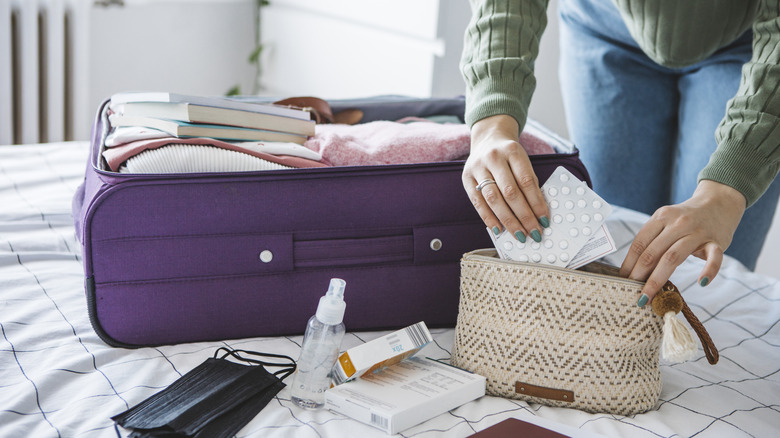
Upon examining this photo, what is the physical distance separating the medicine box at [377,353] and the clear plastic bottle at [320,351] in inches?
0.7

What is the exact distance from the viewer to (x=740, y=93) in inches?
36.2

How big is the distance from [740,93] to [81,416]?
35.1 inches

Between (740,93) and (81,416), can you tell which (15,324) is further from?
(740,93)

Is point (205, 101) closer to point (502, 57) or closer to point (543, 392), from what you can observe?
point (502, 57)

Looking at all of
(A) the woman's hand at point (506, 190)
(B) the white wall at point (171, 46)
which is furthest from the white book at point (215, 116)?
(B) the white wall at point (171, 46)

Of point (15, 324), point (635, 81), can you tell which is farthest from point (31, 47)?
point (635, 81)

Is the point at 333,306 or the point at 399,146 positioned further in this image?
the point at 399,146

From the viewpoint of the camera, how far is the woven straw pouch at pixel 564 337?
794 mm

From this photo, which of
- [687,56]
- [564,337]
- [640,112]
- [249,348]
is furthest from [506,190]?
[640,112]

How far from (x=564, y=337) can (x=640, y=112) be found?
33.0 inches

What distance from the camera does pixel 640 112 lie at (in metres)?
1.49

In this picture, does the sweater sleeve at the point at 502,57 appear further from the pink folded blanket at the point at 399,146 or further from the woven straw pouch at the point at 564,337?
the woven straw pouch at the point at 564,337

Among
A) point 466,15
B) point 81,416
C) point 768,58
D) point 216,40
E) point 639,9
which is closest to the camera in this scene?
point 81,416

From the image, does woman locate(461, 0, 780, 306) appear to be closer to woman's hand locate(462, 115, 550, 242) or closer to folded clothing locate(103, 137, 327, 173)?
woman's hand locate(462, 115, 550, 242)
